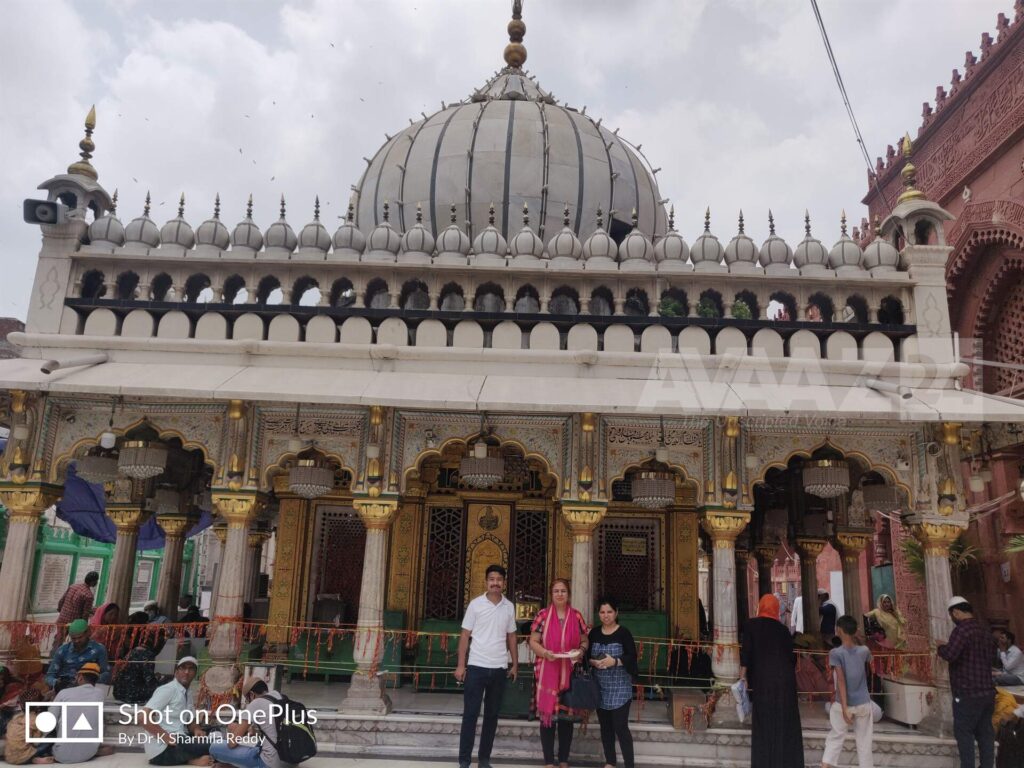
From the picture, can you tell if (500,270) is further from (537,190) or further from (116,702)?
(116,702)

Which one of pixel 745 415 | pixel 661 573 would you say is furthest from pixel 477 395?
pixel 661 573

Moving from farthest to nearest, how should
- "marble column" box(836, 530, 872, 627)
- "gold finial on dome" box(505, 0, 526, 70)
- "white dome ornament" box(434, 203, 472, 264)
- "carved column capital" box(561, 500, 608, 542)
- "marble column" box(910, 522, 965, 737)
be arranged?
"gold finial on dome" box(505, 0, 526, 70) < "marble column" box(836, 530, 872, 627) < "white dome ornament" box(434, 203, 472, 264) < "carved column capital" box(561, 500, 608, 542) < "marble column" box(910, 522, 965, 737)

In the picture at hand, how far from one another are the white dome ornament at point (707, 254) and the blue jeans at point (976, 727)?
4932 millimetres

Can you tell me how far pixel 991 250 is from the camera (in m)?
14.9

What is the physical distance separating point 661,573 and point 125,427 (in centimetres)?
686

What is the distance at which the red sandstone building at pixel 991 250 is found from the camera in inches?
540

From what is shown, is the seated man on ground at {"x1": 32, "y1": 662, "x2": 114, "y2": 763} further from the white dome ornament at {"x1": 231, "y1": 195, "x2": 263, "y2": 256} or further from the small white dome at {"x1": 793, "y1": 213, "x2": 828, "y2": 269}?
the small white dome at {"x1": 793, "y1": 213, "x2": 828, "y2": 269}

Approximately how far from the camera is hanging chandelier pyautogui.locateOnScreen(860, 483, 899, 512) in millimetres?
9789

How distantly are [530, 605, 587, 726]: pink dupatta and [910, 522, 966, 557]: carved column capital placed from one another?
4050 millimetres

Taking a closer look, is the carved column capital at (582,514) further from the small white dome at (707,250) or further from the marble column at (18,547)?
the marble column at (18,547)

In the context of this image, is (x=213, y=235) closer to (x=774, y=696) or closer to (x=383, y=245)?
(x=383, y=245)

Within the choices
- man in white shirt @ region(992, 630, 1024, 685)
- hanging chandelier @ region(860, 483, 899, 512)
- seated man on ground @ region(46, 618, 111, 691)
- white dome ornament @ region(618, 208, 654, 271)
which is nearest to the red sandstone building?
hanging chandelier @ region(860, 483, 899, 512)

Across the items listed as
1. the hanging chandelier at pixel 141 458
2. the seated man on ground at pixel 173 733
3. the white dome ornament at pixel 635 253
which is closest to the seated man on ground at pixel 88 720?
→ the seated man on ground at pixel 173 733

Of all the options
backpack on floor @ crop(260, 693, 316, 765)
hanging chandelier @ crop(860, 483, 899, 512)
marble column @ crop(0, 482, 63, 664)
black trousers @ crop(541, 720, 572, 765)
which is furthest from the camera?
hanging chandelier @ crop(860, 483, 899, 512)
